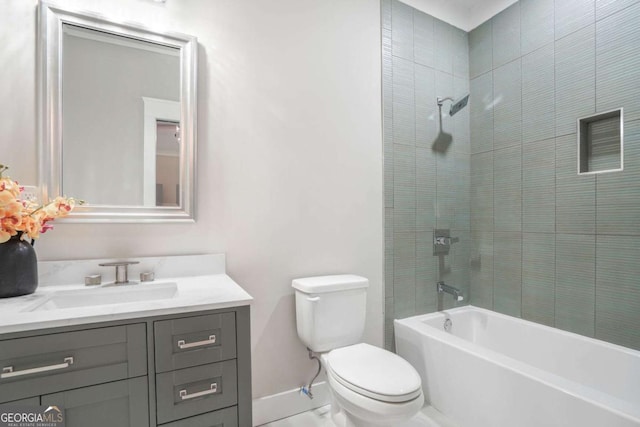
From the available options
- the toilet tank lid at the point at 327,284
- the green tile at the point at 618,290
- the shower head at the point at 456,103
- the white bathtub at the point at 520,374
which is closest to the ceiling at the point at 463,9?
the shower head at the point at 456,103

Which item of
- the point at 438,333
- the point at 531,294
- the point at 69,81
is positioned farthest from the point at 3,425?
the point at 531,294

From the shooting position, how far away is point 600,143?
184 cm

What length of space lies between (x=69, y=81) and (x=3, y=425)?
1.29m

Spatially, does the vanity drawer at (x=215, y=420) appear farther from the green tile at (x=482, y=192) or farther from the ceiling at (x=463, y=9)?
the ceiling at (x=463, y=9)

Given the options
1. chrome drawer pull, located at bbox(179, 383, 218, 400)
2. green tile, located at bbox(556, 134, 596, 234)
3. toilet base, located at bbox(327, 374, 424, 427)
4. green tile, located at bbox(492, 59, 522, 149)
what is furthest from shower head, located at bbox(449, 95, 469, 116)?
chrome drawer pull, located at bbox(179, 383, 218, 400)

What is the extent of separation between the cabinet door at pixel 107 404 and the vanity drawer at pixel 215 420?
0.12 m

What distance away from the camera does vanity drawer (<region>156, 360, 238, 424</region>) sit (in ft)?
3.42

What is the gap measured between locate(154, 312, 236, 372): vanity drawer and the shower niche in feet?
6.92

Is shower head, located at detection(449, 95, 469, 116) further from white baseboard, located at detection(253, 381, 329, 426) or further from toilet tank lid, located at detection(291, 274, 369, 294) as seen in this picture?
white baseboard, located at detection(253, 381, 329, 426)

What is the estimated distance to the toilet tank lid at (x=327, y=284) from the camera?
1.70 metres

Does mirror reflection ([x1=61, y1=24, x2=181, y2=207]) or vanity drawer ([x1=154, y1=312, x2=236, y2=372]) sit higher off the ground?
mirror reflection ([x1=61, y1=24, x2=181, y2=207])

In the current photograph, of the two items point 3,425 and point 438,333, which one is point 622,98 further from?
point 3,425

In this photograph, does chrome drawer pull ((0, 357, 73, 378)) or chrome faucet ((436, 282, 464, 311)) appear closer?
chrome drawer pull ((0, 357, 73, 378))

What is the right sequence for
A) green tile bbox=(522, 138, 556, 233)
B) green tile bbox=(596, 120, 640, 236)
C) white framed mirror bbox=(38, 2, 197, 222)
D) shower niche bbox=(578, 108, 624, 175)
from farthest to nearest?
green tile bbox=(522, 138, 556, 233) < shower niche bbox=(578, 108, 624, 175) < green tile bbox=(596, 120, 640, 236) < white framed mirror bbox=(38, 2, 197, 222)
